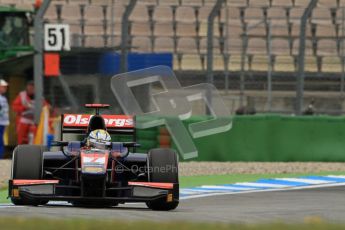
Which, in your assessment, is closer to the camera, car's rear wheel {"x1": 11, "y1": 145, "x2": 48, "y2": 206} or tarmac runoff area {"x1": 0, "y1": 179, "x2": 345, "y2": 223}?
tarmac runoff area {"x1": 0, "y1": 179, "x2": 345, "y2": 223}

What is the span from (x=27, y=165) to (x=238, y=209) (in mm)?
2237

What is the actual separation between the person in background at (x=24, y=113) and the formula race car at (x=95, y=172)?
8809 mm

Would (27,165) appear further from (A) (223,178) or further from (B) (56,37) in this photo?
(B) (56,37)

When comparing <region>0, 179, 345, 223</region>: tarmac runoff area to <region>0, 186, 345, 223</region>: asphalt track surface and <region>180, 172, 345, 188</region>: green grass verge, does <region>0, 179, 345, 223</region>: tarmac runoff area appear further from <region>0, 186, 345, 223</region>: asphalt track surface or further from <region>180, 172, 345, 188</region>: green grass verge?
<region>180, 172, 345, 188</region>: green grass verge

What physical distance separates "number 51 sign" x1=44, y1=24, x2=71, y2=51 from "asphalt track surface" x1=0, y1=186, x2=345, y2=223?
6.42 metres

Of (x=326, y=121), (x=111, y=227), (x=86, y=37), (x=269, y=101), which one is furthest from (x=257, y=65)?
(x=111, y=227)

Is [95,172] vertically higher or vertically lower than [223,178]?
higher

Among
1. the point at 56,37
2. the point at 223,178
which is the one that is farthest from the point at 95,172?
the point at 56,37

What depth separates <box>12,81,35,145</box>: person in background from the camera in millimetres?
21266

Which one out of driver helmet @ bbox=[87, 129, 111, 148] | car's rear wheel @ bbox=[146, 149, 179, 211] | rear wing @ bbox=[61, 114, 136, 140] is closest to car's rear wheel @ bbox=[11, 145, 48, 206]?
driver helmet @ bbox=[87, 129, 111, 148]

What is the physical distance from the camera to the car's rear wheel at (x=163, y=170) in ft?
38.9

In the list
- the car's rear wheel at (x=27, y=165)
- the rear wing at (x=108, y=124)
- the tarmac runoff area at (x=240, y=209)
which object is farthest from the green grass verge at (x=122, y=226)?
the rear wing at (x=108, y=124)

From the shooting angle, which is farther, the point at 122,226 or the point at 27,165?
the point at 27,165

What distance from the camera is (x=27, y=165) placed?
11781mm
